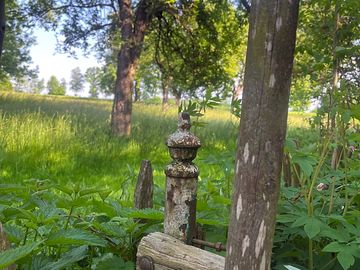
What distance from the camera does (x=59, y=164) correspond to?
22.0 ft

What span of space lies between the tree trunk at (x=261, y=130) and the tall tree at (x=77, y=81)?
149 metres

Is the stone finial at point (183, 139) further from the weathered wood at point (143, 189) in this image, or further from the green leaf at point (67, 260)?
the green leaf at point (67, 260)

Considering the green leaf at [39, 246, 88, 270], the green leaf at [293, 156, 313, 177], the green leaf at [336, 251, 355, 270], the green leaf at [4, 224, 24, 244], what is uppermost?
the green leaf at [293, 156, 313, 177]

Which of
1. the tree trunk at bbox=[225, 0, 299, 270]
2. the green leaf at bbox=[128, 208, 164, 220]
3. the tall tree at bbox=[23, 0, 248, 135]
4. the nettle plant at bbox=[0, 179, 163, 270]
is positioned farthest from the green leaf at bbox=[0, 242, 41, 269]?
the tall tree at bbox=[23, 0, 248, 135]

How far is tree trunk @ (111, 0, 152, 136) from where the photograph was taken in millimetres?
10219

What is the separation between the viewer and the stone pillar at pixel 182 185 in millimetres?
1703

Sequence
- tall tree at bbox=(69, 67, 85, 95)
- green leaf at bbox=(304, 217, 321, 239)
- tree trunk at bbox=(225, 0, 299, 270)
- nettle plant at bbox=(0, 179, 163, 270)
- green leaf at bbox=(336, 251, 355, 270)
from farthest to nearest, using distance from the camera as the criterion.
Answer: tall tree at bbox=(69, 67, 85, 95), nettle plant at bbox=(0, 179, 163, 270), green leaf at bbox=(304, 217, 321, 239), green leaf at bbox=(336, 251, 355, 270), tree trunk at bbox=(225, 0, 299, 270)

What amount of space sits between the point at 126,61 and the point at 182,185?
9088 mm

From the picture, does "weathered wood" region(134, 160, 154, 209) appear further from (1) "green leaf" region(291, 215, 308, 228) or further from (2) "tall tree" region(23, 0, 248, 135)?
(2) "tall tree" region(23, 0, 248, 135)

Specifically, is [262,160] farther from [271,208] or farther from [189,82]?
[189,82]

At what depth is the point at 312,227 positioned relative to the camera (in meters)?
1.53

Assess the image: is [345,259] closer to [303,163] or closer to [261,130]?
[303,163]

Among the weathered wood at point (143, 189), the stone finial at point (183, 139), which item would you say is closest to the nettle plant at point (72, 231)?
the weathered wood at point (143, 189)

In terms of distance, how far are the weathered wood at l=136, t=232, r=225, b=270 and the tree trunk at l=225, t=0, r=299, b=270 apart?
336 millimetres
